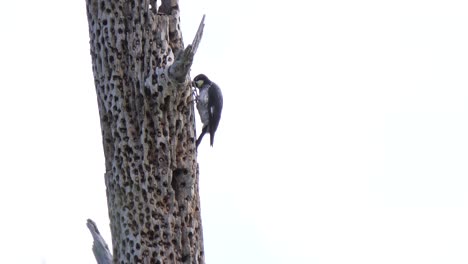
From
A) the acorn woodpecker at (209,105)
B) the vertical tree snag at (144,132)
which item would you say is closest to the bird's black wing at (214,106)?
the acorn woodpecker at (209,105)

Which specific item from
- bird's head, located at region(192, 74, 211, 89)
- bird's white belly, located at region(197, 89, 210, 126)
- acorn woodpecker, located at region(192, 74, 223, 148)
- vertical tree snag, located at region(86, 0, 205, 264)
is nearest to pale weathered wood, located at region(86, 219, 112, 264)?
vertical tree snag, located at region(86, 0, 205, 264)

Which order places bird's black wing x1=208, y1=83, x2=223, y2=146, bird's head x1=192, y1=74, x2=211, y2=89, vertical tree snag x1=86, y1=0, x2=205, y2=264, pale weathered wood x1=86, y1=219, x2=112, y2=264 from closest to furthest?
vertical tree snag x1=86, y1=0, x2=205, y2=264, pale weathered wood x1=86, y1=219, x2=112, y2=264, bird's black wing x1=208, y1=83, x2=223, y2=146, bird's head x1=192, y1=74, x2=211, y2=89

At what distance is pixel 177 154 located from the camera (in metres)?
7.30

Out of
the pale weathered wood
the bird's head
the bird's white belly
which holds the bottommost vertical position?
the pale weathered wood

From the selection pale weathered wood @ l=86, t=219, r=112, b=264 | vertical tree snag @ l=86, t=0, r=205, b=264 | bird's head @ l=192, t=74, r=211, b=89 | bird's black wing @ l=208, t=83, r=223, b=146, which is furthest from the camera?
bird's head @ l=192, t=74, r=211, b=89

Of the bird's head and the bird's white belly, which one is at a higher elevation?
the bird's head

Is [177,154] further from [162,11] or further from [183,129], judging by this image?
[162,11]

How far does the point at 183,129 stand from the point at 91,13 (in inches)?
39.6

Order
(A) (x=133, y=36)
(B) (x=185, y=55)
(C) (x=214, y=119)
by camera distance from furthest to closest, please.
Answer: (C) (x=214, y=119), (A) (x=133, y=36), (B) (x=185, y=55)

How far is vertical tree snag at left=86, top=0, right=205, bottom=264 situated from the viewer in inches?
283

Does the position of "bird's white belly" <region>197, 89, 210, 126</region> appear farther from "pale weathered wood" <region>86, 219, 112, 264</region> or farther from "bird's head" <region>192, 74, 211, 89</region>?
"pale weathered wood" <region>86, 219, 112, 264</region>

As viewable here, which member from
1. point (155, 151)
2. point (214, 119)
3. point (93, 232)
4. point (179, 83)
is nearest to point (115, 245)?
point (93, 232)

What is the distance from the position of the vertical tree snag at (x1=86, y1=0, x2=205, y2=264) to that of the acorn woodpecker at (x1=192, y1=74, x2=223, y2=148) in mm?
3111

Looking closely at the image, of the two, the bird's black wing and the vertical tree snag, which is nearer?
the vertical tree snag
